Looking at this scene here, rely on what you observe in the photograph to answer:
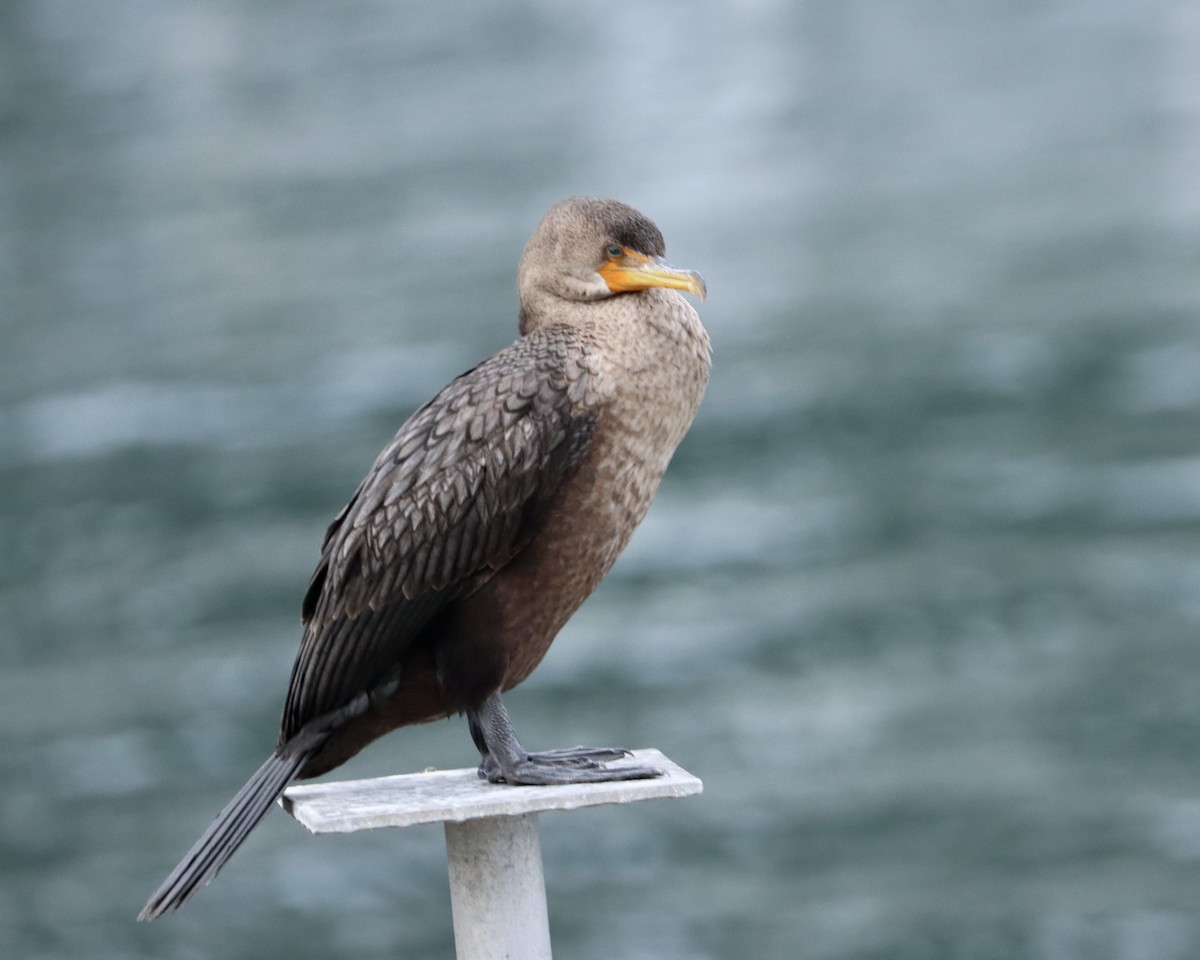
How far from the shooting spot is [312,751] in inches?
127

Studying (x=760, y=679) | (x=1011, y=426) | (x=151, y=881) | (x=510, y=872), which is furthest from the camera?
(x=1011, y=426)

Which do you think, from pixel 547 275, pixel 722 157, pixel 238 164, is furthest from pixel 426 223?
pixel 547 275

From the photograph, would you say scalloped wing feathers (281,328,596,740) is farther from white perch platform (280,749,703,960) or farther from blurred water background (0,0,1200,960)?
blurred water background (0,0,1200,960)

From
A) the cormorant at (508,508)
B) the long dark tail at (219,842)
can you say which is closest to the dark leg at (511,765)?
the cormorant at (508,508)

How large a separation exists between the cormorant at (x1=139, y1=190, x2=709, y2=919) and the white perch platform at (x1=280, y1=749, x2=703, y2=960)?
0.23ft

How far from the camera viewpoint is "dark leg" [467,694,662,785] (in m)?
3.20

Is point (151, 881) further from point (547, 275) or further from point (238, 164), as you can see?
point (547, 275)

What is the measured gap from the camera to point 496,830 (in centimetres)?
318

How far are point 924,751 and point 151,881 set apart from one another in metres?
7.13

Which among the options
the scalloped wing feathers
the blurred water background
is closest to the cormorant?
the scalloped wing feathers

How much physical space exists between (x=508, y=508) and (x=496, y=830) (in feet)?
1.81

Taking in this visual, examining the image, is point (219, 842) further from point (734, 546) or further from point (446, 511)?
point (734, 546)

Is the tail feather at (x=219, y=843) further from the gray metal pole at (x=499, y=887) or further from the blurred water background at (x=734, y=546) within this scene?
the blurred water background at (x=734, y=546)

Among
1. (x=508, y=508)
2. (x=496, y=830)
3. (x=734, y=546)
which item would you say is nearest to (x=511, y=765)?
(x=496, y=830)
